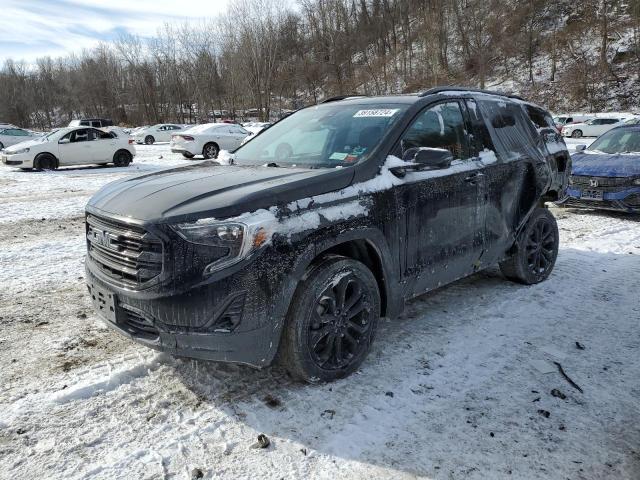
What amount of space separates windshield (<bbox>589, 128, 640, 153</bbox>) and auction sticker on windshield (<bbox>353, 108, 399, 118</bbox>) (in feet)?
24.0

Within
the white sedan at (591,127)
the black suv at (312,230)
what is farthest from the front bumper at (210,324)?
the white sedan at (591,127)

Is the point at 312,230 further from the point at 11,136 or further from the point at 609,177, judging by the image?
the point at 11,136

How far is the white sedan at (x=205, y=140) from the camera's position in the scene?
69.3 ft

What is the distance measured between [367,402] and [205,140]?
64.4ft

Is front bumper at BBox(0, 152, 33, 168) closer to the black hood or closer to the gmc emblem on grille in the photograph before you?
the black hood

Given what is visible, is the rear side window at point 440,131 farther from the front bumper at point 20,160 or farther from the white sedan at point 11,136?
the white sedan at point 11,136

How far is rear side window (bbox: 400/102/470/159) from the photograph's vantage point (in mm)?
3898

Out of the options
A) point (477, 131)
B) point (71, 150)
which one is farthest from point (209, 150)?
point (477, 131)

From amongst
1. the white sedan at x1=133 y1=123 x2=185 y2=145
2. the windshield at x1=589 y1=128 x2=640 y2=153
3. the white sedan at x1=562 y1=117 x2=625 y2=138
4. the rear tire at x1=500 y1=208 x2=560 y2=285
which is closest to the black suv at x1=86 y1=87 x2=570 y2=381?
the rear tire at x1=500 y1=208 x2=560 y2=285

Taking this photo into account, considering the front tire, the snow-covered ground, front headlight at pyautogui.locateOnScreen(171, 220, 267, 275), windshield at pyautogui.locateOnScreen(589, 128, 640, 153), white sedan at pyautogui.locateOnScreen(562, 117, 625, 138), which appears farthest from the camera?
white sedan at pyautogui.locateOnScreen(562, 117, 625, 138)

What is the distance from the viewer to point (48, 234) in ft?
25.0

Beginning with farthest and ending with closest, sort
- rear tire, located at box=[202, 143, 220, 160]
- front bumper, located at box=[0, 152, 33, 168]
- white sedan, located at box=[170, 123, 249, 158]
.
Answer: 1. rear tire, located at box=[202, 143, 220, 160]
2. white sedan, located at box=[170, 123, 249, 158]
3. front bumper, located at box=[0, 152, 33, 168]

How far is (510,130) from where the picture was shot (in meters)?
5.04

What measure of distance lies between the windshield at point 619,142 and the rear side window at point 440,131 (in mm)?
6593
